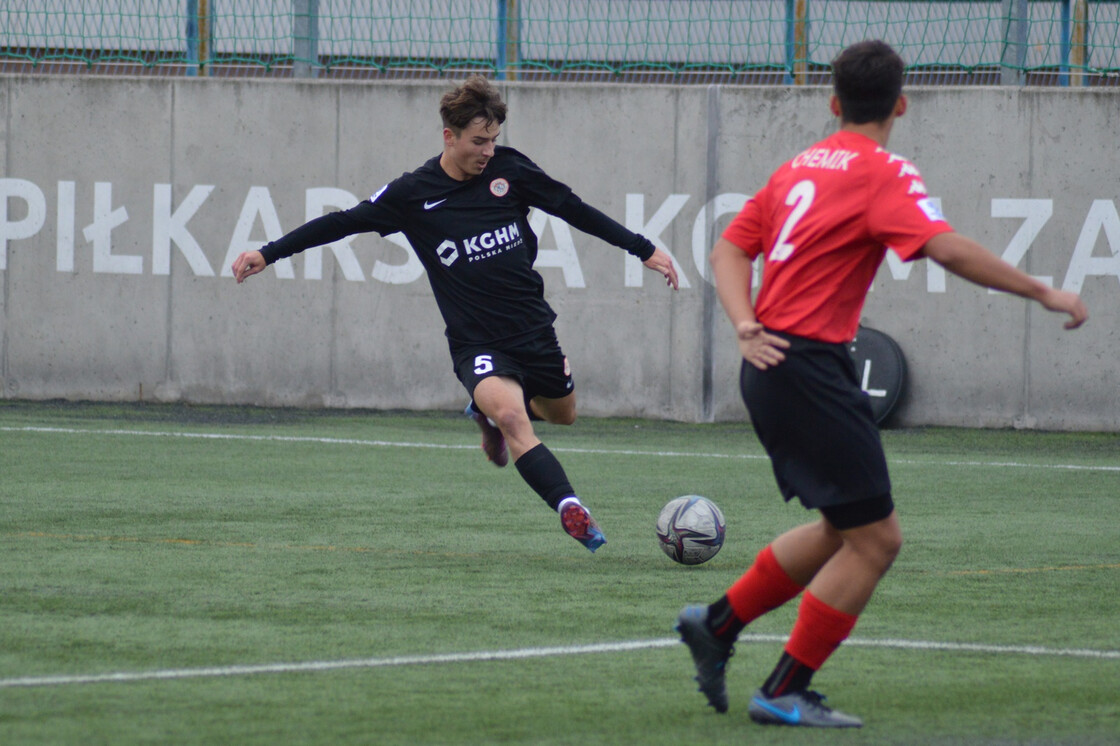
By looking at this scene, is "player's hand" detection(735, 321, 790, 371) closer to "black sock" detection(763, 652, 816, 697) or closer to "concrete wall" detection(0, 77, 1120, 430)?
"black sock" detection(763, 652, 816, 697)

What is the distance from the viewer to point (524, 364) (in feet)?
24.4

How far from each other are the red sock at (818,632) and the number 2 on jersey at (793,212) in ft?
2.81

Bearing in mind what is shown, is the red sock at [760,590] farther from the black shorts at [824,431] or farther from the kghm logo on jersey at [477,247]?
the kghm logo on jersey at [477,247]

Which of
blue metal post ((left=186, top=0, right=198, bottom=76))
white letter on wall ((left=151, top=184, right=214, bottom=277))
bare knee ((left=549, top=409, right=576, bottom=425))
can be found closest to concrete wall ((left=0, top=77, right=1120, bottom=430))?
white letter on wall ((left=151, top=184, right=214, bottom=277))

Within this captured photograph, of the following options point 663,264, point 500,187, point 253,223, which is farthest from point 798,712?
point 253,223

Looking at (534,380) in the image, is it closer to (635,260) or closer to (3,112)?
(635,260)

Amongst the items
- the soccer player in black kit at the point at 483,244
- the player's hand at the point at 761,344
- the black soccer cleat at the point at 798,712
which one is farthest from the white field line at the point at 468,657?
the soccer player in black kit at the point at 483,244

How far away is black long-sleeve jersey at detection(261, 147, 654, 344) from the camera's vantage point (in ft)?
24.2

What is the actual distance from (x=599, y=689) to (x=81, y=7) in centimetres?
1156

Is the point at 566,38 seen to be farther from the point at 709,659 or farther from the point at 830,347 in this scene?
the point at 709,659

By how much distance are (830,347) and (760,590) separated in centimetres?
65

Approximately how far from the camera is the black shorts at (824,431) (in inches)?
161

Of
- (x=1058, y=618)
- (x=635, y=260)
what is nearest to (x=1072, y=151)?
(x=635, y=260)

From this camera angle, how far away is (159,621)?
5426 mm
